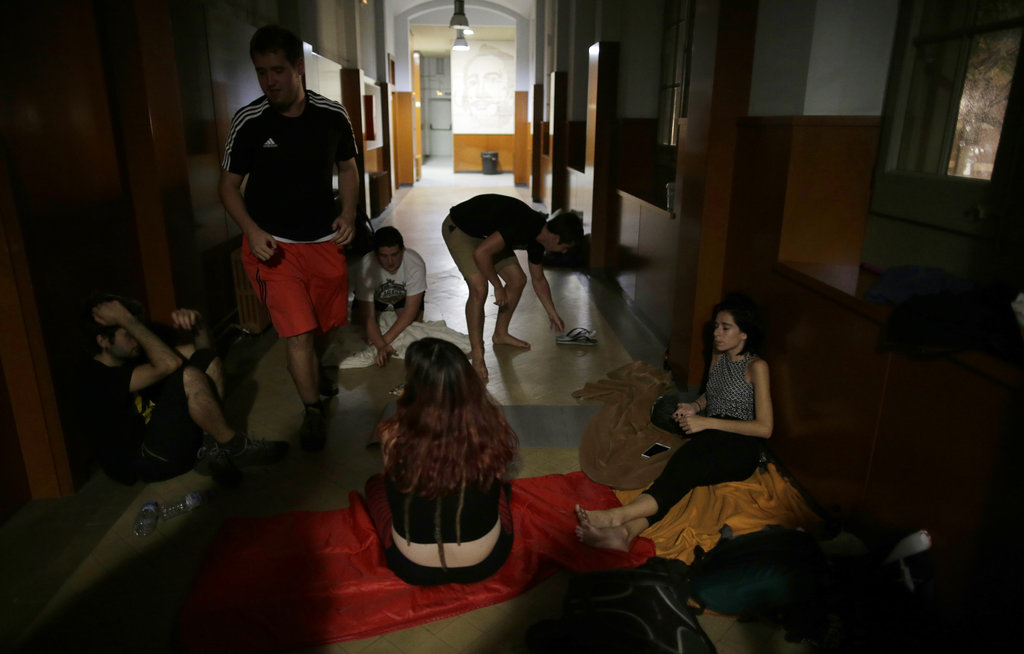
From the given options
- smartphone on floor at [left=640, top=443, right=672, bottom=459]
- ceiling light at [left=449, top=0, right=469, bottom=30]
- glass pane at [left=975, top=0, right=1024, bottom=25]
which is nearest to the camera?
glass pane at [left=975, top=0, right=1024, bottom=25]

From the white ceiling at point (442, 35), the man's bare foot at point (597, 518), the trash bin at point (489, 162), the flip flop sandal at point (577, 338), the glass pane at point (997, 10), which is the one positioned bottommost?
the flip flop sandal at point (577, 338)

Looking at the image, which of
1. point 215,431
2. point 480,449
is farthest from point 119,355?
point 480,449

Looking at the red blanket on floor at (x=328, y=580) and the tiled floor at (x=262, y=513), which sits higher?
the red blanket on floor at (x=328, y=580)

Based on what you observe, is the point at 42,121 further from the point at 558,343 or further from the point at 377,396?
the point at 558,343

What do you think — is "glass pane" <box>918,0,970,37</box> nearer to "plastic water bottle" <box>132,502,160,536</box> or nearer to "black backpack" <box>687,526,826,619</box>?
"black backpack" <box>687,526,826,619</box>

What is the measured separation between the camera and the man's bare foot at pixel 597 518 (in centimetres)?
232

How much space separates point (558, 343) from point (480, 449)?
271 cm

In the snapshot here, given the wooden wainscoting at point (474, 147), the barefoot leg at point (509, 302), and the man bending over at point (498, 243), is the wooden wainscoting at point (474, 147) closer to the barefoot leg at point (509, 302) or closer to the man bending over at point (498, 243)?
the barefoot leg at point (509, 302)

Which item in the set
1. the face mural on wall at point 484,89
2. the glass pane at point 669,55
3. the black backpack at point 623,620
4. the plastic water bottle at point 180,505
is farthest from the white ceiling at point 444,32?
the black backpack at point 623,620

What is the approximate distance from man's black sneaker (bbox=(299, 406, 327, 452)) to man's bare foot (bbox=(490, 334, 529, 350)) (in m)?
1.62

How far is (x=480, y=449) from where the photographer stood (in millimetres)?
1903

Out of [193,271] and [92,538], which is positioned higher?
[193,271]

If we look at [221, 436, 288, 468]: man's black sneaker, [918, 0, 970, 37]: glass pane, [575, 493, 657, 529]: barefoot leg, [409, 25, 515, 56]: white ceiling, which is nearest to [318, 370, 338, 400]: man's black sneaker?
[221, 436, 288, 468]: man's black sneaker

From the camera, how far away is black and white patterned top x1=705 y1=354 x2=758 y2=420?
268 centimetres
